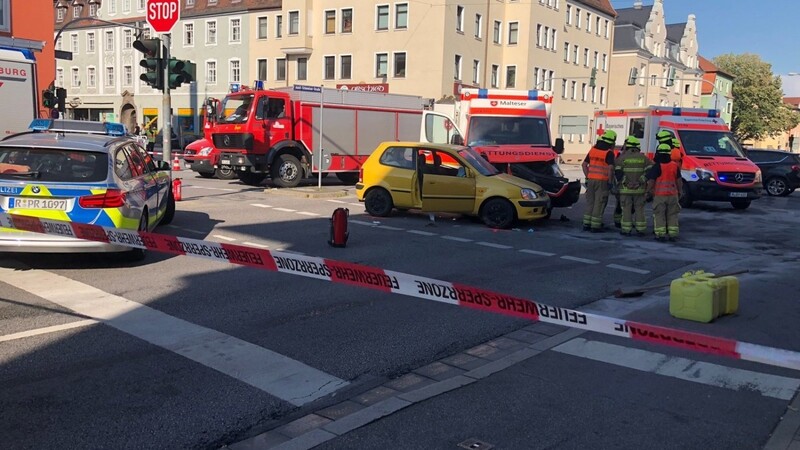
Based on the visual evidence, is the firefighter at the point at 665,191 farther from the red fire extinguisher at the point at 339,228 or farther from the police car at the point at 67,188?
the police car at the point at 67,188

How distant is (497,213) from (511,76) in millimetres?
41796

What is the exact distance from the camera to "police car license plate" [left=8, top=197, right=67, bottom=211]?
788 cm

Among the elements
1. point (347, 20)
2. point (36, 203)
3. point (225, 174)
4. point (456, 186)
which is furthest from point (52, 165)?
point (347, 20)

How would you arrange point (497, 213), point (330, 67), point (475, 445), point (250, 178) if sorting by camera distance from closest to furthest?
point (475, 445), point (497, 213), point (250, 178), point (330, 67)

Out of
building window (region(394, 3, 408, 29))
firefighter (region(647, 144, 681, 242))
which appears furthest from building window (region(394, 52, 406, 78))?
firefighter (region(647, 144, 681, 242))

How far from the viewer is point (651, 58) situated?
73.6 metres

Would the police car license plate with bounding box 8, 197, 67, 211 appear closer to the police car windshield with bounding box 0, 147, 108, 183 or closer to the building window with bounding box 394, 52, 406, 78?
the police car windshield with bounding box 0, 147, 108, 183

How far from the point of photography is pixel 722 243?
13383mm

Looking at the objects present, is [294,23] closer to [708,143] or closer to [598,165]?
[708,143]

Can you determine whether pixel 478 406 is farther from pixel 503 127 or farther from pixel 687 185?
pixel 687 185

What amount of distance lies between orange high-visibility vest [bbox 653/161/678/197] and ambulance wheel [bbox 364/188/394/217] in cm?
516

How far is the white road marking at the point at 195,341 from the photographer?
5191 mm

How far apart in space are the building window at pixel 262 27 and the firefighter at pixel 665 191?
149 ft

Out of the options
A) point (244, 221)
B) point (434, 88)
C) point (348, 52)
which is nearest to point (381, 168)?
point (244, 221)
